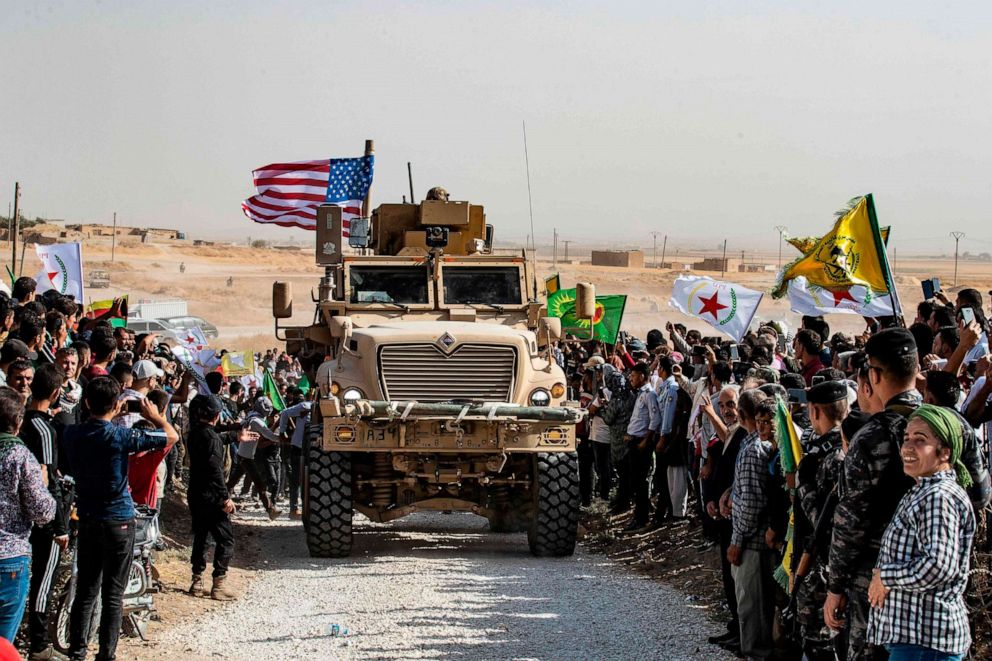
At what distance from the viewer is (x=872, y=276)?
9.54m

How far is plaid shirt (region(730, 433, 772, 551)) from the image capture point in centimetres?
741

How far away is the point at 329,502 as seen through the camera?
11648 millimetres

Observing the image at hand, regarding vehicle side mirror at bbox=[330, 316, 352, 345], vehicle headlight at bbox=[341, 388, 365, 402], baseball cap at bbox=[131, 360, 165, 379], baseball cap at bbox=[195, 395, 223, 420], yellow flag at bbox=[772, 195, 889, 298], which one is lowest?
vehicle headlight at bbox=[341, 388, 365, 402]

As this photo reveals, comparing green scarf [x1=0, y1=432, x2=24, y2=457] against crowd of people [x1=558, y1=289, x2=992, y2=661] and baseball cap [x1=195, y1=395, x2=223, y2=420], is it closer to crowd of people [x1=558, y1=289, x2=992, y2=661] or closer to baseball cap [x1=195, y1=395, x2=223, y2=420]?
baseball cap [x1=195, y1=395, x2=223, y2=420]

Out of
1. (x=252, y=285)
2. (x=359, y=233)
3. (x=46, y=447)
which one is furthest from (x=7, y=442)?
(x=252, y=285)

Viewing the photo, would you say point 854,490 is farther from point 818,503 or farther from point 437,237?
point 437,237

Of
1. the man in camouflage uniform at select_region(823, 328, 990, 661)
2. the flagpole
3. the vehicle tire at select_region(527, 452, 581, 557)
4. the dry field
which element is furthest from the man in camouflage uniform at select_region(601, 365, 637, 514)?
the dry field

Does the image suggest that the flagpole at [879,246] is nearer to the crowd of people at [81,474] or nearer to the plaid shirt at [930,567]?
the plaid shirt at [930,567]

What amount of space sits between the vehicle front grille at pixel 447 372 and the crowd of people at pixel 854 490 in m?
1.69

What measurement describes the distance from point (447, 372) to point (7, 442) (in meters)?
5.83

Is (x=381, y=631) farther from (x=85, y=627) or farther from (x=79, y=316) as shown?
(x=79, y=316)

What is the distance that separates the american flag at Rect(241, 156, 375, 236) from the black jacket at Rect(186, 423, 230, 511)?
10.9 metres

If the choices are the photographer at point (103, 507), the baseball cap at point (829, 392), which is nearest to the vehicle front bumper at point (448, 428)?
the photographer at point (103, 507)

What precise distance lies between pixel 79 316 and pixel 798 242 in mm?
7521
